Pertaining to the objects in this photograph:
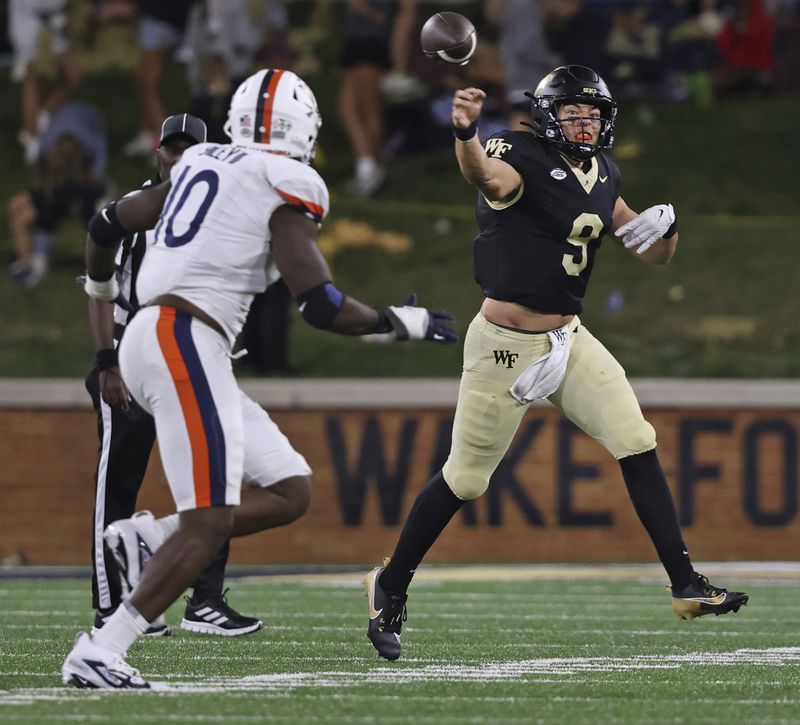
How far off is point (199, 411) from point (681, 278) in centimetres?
1070

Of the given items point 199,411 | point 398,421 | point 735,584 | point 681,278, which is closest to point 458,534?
point 398,421

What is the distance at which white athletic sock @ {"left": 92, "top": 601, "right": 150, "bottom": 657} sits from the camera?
5020 mm

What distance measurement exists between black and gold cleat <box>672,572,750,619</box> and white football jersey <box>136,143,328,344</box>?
1873 millimetres

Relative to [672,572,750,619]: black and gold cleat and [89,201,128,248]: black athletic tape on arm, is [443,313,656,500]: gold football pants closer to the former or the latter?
[672,572,750,619]: black and gold cleat

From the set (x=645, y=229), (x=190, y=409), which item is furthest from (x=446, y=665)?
(x=645, y=229)

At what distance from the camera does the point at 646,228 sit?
21.2 ft

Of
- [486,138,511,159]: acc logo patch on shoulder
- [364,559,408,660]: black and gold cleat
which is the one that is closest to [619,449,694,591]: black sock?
[364,559,408,660]: black and gold cleat

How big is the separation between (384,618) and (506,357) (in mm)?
935

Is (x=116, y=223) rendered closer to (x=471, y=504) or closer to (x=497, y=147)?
(x=497, y=147)

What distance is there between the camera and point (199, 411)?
16.8 ft

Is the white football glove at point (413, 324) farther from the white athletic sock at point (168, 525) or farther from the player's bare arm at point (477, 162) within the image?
the white athletic sock at point (168, 525)

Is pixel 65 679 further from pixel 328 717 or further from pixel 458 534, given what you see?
pixel 458 534

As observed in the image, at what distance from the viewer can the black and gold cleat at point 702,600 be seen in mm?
6105

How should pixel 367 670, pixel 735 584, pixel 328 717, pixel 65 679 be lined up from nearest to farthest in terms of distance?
pixel 328 717
pixel 65 679
pixel 367 670
pixel 735 584
